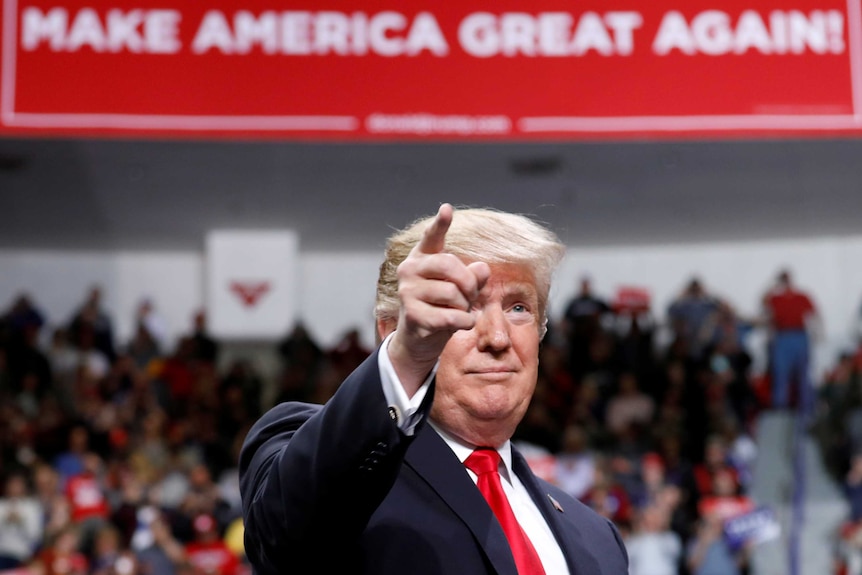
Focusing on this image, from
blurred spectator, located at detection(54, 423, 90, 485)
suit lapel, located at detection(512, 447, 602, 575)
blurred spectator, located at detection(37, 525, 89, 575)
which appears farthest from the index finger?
blurred spectator, located at detection(54, 423, 90, 485)

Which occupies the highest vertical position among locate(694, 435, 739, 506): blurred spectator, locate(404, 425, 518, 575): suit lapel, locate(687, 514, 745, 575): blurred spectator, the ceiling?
the ceiling

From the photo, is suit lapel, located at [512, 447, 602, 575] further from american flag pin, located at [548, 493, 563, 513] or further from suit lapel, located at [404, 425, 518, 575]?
suit lapel, located at [404, 425, 518, 575]

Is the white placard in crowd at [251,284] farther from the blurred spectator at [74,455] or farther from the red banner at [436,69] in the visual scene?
the red banner at [436,69]

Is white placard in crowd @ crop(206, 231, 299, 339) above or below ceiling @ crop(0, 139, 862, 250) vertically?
below

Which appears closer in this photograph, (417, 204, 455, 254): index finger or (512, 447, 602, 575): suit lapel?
(417, 204, 455, 254): index finger

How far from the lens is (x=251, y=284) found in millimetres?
10531

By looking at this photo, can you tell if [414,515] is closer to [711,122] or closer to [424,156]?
[711,122]

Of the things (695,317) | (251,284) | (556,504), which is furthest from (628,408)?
(556,504)

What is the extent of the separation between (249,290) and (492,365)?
30.7 ft

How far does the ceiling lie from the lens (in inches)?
347

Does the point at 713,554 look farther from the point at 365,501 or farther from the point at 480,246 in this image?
the point at 365,501

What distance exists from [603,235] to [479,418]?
392 inches

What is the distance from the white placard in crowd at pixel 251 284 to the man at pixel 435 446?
8.98 metres

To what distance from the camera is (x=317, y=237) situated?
36.3 ft
